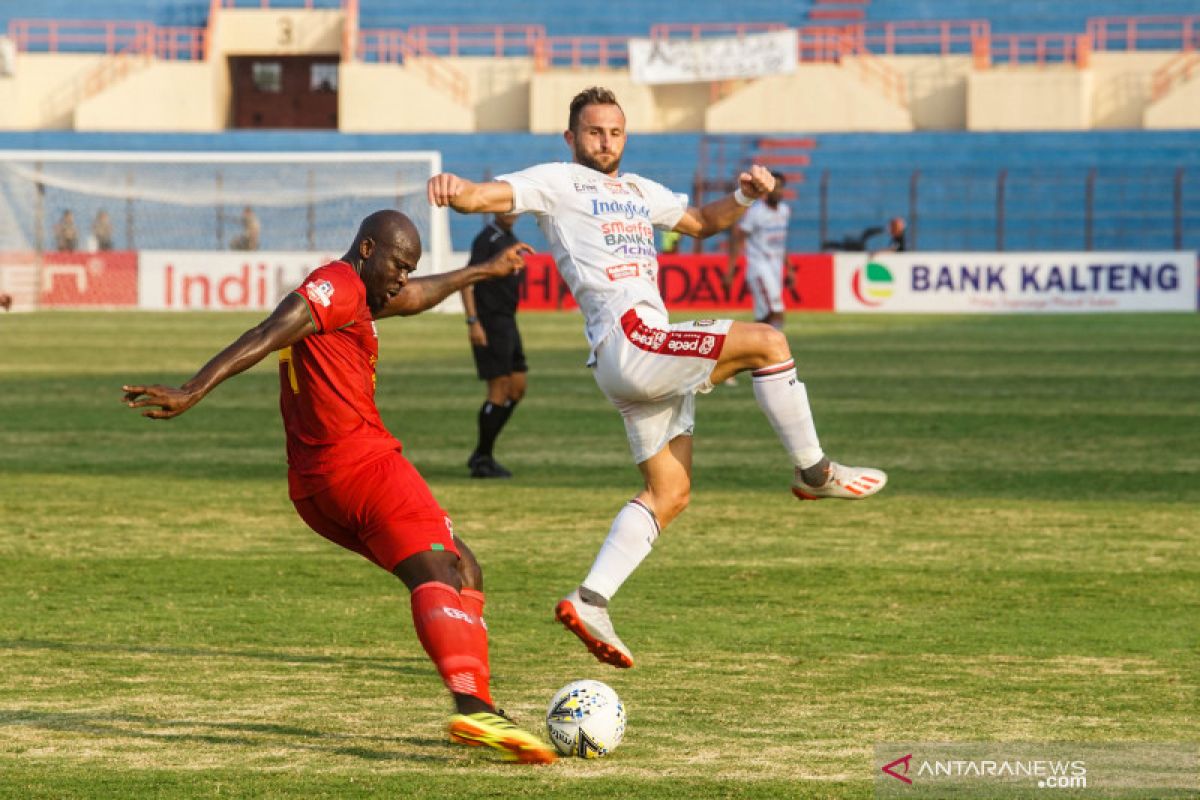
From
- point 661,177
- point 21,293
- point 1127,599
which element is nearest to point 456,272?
point 1127,599

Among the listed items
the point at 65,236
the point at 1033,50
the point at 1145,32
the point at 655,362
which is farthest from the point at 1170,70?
the point at 655,362

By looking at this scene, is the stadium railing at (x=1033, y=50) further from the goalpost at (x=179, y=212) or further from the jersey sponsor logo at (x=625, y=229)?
the jersey sponsor logo at (x=625, y=229)

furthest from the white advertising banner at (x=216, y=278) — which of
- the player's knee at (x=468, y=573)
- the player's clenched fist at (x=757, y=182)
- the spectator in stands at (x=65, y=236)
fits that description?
the player's knee at (x=468, y=573)

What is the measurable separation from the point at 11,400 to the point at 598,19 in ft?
118

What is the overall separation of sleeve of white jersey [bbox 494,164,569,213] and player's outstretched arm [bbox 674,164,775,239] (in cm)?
71

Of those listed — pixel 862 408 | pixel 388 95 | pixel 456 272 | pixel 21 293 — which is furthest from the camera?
pixel 388 95

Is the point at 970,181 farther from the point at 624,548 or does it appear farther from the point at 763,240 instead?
the point at 624,548

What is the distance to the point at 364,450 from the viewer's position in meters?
6.21

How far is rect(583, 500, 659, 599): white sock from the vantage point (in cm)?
707

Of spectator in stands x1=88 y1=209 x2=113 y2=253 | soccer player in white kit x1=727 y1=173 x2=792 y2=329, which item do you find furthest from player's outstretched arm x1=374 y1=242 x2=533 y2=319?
spectator in stands x1=88 y1=209 x2=113 y2=253

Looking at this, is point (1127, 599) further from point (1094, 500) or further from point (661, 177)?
point (661, 177)

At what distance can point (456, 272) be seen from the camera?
6898 millimetres

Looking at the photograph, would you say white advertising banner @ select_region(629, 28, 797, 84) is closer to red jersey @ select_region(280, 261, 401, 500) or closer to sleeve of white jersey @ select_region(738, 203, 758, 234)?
sleeve of white jersey @ select_region(738, 203, 758, 234)

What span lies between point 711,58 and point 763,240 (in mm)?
26911
